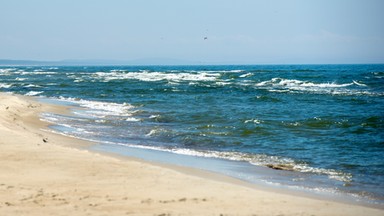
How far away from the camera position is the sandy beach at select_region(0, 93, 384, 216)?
7051 mm

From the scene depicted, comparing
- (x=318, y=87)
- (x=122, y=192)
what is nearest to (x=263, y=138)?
(x=122, y=192)

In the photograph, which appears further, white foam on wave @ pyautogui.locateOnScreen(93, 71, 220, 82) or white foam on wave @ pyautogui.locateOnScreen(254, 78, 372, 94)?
white foam on wave @ pyautogui.locateOnScreen(93, 71, 220, 82)

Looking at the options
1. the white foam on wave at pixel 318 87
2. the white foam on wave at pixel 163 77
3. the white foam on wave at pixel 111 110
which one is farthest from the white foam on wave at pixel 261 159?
the white foam on wave at pixel 163 77

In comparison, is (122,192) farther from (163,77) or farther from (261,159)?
(163,77)

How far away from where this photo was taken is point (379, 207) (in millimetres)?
8141

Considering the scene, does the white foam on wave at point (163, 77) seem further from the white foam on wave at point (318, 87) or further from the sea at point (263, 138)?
the sea at point (263, 138)

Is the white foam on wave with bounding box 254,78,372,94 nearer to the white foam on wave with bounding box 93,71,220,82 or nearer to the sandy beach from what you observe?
the white foam on wave with bounding box 93,71,220,82

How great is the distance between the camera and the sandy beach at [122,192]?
7051mm

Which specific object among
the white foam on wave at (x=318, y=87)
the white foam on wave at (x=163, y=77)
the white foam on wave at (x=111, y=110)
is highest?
the white foam on wave at (x=318, y=87)

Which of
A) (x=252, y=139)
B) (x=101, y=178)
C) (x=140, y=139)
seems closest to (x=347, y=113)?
(x=252, y=139)

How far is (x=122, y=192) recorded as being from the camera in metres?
7.98

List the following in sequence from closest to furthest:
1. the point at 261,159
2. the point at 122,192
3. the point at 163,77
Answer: the point at 122,192
the point at 261,159
the point at 163,77

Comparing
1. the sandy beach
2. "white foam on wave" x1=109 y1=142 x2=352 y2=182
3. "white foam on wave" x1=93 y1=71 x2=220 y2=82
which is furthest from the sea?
"white foam on wave" x1=93 y1=71 x2=220 y2=82

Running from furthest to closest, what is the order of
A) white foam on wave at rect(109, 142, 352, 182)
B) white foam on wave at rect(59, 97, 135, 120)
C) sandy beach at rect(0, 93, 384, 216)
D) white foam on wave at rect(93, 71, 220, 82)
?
1. white foam on wave at rect(93, 71, 220, 82)
2. white foam on wave at rect(59, 97, 135, 120)
3. white foam on wave at rect(109, 142, 352, 182)
4. sandy beach at rect(0, 93, 384, 216)
